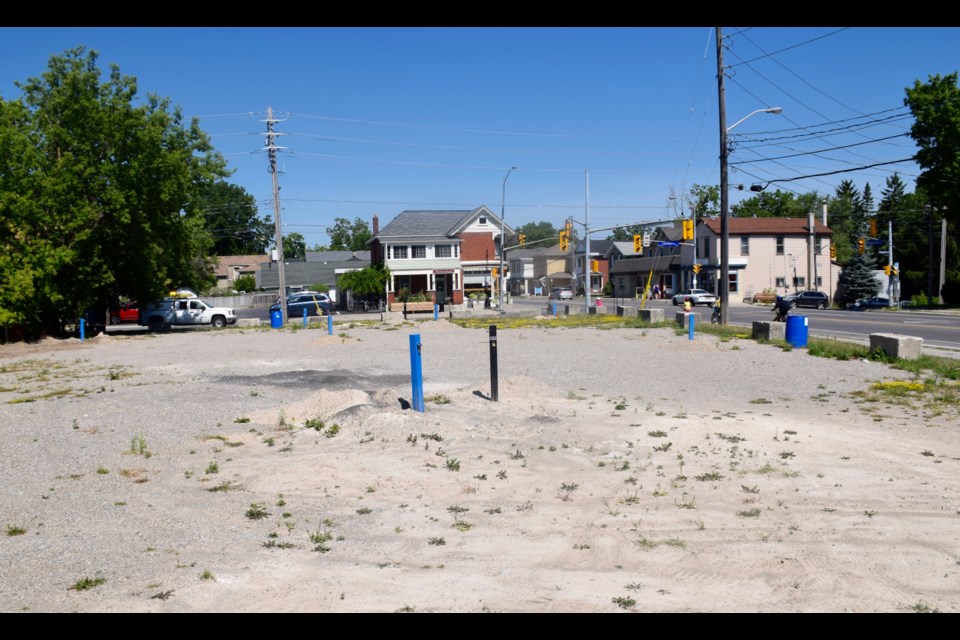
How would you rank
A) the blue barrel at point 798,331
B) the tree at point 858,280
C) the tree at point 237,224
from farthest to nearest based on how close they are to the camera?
the tree at point 237,224, the tree at point 858,280, the blue barrel at point 798,331

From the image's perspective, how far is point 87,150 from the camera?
3734 cm

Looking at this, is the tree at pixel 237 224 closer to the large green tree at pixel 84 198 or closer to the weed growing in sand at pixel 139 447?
the large green tree at pixel 84 198

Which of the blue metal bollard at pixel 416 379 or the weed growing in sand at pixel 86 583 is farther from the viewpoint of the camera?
the blue metal bollard at pixel 416 379

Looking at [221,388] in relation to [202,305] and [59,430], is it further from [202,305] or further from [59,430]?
[202,305]

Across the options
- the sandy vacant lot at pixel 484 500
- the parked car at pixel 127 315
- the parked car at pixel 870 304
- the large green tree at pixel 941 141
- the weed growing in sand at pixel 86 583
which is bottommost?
the parked car at pixel 870 304

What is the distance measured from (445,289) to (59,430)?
63.5m

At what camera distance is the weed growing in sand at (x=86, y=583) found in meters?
5.21

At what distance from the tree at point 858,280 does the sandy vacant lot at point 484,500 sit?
5288cm

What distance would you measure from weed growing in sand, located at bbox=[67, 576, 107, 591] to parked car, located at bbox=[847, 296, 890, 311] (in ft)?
195

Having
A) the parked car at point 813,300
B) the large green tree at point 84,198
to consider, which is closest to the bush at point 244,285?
the large green tree at point 84,198

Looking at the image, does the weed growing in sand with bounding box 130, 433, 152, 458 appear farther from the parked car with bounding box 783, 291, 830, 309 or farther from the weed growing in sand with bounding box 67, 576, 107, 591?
the parked car with bounding box 783, 291, 830, 309
